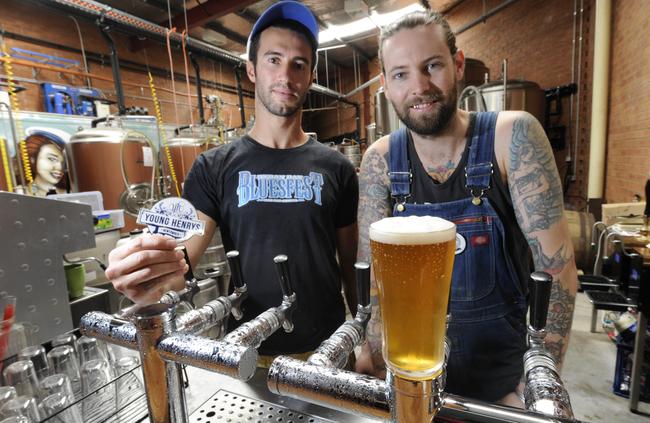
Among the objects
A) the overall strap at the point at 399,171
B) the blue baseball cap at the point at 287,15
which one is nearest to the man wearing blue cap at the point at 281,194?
the blue baseball cap at the point at 287,15

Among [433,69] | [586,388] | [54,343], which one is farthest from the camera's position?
[586,388]

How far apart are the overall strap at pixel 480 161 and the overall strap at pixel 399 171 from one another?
0.62 feet

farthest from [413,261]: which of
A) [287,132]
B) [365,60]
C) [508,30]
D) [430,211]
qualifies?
[365,60]

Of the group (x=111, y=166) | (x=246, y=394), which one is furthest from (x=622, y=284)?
(x=111, y=166)

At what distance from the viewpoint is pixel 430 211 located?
110cm

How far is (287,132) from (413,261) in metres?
1.08

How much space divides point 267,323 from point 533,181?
2.84ft

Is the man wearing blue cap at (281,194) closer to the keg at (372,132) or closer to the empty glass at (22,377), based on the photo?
the empty glass at (22,377)

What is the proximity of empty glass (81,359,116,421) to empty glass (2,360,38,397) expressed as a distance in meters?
0.09

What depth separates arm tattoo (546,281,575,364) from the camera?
996 mm

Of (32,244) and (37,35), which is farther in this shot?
(37,35)

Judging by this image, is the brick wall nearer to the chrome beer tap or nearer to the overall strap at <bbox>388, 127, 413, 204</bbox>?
the overall strap at <bbox>388, 127, 413, 204</bbox>

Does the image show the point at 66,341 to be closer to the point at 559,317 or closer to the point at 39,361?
the point at 39,361

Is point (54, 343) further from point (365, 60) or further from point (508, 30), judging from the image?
point (365, 60)
